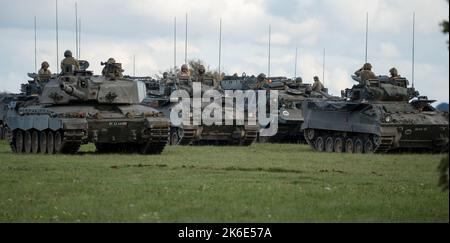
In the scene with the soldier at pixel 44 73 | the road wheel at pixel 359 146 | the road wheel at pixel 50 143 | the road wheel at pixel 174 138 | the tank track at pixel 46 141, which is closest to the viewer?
the tank track at pixel 46 141

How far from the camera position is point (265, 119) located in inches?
1657

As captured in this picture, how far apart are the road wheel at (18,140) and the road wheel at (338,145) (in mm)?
10456

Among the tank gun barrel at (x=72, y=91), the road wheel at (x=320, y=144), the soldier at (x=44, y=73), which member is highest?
the soldier at (x=44, y=73)

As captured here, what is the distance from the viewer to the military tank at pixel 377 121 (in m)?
32.5

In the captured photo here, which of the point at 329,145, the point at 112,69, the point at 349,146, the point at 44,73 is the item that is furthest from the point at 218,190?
the point at 44,73

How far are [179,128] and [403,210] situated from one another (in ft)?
76.1

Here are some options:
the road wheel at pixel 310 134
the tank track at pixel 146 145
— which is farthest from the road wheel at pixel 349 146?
the tank track at pixel 146 145

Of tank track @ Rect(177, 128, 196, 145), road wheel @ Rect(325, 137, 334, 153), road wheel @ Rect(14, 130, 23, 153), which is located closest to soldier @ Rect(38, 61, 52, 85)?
tank track @ Rect(177, 128, 196, 145)

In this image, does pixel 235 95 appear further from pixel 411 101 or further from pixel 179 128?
pixel 411 101

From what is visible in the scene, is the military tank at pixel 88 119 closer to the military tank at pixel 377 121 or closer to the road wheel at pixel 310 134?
the military tank at pixel 377 121

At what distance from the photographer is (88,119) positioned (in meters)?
30.2

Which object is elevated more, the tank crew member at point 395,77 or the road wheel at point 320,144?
the tank crew member at point 395,77

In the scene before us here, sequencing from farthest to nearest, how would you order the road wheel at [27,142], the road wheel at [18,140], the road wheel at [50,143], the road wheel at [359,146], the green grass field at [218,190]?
the road wheel at [359,146] → the road wheel at [18,140] → the road wheel at [27,142] → the road wheel at [50,143] → the green grass field at [218,190]

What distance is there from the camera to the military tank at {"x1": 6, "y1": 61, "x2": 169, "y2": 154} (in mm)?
30031
